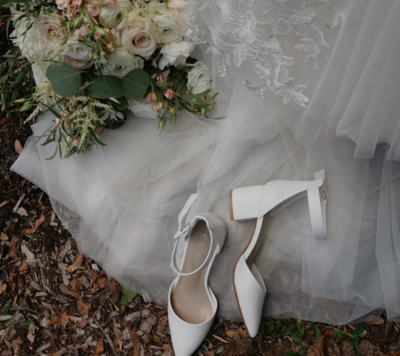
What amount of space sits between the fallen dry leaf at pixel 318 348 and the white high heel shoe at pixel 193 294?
1.08ft

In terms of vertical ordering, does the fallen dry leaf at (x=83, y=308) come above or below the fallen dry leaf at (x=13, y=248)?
below

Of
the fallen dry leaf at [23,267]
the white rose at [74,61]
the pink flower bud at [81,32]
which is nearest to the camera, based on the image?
the pink flower bud at [81,32]

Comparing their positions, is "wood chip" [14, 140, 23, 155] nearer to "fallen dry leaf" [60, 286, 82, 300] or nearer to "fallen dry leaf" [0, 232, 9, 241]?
"fallen dry leaf" [0, 232, 9, 241]

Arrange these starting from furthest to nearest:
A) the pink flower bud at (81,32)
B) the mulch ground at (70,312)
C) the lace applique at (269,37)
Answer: the mulch ground at (70,312)
the pink flower bud at (81,32)
the lace applique at (269,37)

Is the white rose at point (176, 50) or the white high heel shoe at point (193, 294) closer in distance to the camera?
the white rose at point (176, 50)

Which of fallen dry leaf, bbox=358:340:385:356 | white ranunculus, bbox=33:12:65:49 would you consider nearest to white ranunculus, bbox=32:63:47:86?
white ranunculus, bbox=33:12:65:49

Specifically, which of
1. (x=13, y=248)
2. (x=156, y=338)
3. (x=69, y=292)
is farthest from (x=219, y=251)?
(x=13, y=248)

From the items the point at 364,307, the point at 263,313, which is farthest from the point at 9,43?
the point at 364,307

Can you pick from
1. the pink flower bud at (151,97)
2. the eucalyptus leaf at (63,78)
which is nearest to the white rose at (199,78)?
the pink flower bud at (151,97)

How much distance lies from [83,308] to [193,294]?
1.41ft

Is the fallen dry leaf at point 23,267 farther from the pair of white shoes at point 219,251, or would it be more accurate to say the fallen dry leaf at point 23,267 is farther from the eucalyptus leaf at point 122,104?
the eucalyptus leaf at point 122,104

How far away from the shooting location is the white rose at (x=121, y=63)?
3.26 ft

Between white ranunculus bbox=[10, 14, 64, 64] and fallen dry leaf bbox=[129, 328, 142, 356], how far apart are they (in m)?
0.93

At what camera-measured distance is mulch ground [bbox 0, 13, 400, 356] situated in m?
1.22
